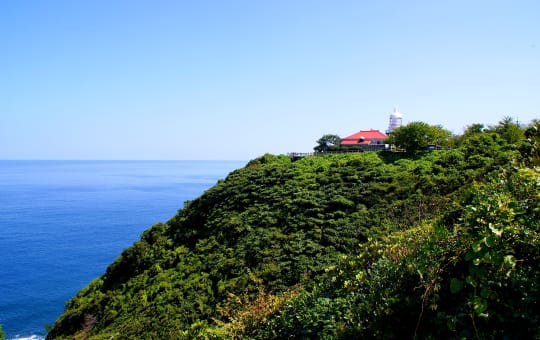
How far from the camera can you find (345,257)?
22.1ft

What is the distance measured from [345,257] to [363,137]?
4725 centimetres

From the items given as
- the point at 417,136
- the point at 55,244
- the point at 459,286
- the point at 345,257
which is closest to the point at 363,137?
the point at 417,136

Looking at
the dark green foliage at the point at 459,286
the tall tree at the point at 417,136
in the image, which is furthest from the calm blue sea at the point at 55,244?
the tall tree at the point at 417,136

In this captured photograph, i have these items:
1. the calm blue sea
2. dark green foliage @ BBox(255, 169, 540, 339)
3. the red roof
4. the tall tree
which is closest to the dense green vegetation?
dark green foliage @ BBox(255, 169, 540, 339)

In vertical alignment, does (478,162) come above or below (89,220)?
above

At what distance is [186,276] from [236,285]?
3605 millimetres

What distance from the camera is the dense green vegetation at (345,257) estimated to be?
11.1 ft

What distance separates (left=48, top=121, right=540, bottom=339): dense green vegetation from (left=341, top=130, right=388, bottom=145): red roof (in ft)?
73.3

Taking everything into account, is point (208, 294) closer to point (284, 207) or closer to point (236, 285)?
point (236, 285)

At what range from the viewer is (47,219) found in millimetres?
62875

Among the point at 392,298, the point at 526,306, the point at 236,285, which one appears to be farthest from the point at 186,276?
the point at 526,306

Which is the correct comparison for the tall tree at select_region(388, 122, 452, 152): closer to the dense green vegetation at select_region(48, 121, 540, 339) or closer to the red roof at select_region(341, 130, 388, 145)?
the dense green vegetation at select_region(48, 121, 540, 339)

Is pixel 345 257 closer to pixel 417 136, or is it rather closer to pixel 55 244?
pixel 417 136

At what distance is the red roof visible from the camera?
51281 millimetres
